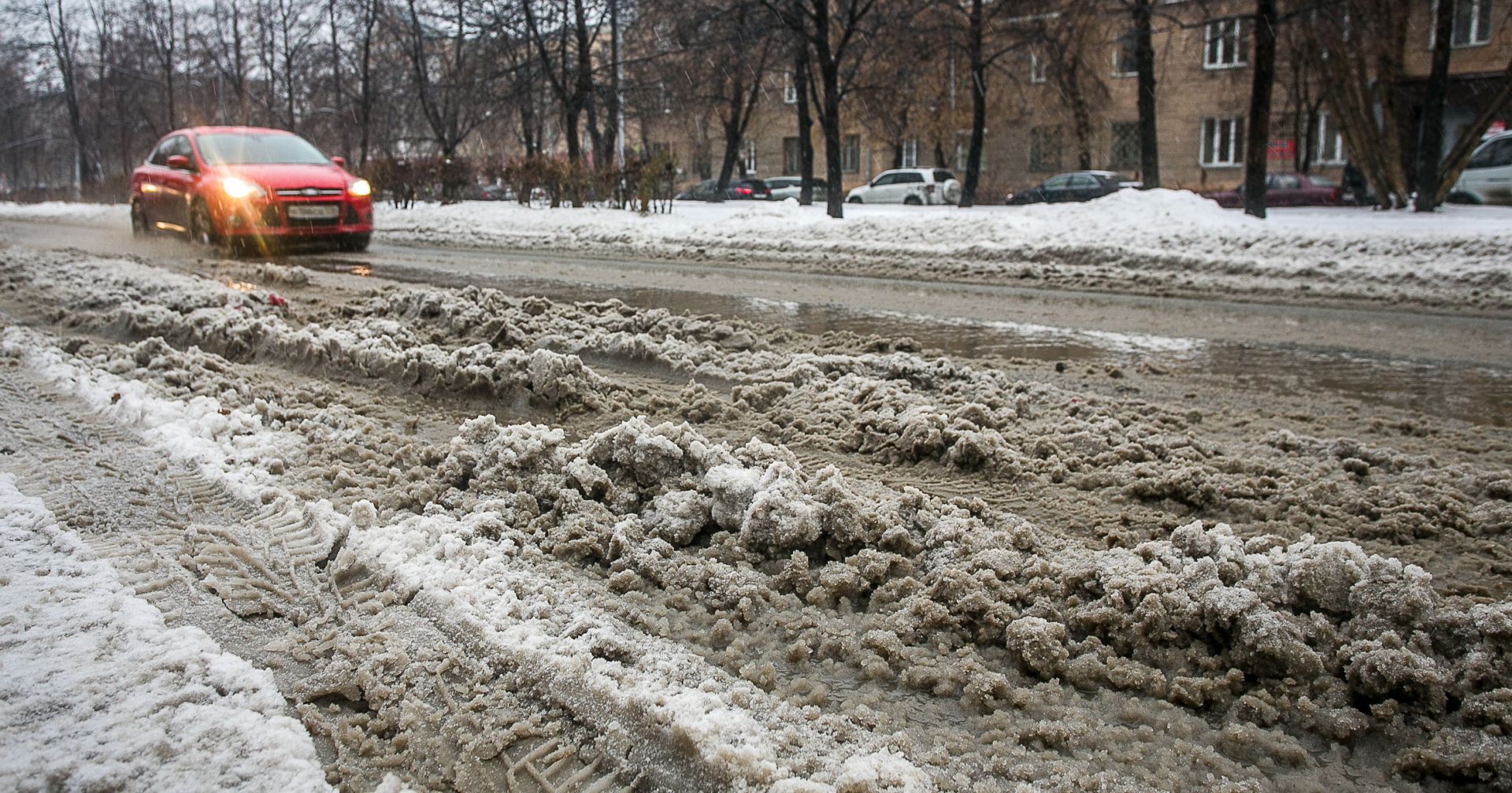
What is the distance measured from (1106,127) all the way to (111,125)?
4353 cm

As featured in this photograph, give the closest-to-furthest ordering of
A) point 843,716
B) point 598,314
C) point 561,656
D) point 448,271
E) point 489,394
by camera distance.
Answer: point 843,716 → point 561,656 → point 489,394 → point 598,314 → point 448,271

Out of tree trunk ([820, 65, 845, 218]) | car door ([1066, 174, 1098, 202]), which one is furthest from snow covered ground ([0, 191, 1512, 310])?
car door ([1066, 174, 1098, 202])

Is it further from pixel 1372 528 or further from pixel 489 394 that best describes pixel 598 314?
pixel 1372 528

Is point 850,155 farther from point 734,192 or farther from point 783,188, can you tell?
point 734,192

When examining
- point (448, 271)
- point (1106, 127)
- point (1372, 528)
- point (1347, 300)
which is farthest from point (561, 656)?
point (1106, 127)

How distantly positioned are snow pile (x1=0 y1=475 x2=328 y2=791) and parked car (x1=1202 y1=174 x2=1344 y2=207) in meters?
30.1

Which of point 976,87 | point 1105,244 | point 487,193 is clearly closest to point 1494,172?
point 976,87

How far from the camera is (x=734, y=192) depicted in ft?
118

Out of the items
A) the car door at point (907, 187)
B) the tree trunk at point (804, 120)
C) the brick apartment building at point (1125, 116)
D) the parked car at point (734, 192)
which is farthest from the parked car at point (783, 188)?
the tree trunk at point (804, 120)

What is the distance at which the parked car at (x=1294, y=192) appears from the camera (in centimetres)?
2856

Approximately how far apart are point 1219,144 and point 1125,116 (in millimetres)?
3755

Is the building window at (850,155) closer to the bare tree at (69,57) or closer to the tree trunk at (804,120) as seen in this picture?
the tree trunk at (804,120)

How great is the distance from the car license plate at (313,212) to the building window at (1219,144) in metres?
36.1

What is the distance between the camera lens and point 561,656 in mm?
2189
